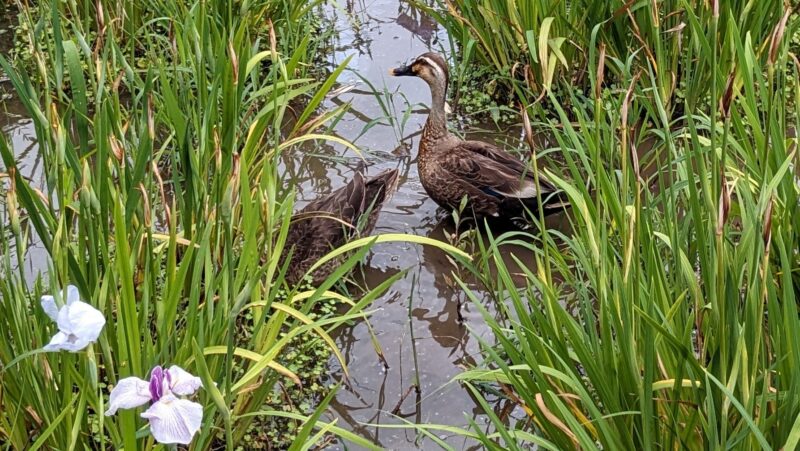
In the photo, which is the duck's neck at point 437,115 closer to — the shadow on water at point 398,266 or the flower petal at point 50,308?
the shadow on water at point 398,266

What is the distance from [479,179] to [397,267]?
0.58 meters

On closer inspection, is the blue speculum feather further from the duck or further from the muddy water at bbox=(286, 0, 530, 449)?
the duck

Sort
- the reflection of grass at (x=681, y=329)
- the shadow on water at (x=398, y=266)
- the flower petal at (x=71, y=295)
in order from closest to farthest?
1. the flower petal at (x=71, y=295)
2. the reflection of grass at (x=681, y=329)
3. the shadow on water at (x=398, y=266)

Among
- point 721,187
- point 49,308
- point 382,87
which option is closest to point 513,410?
point 721,187

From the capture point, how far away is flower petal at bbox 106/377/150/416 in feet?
5.32

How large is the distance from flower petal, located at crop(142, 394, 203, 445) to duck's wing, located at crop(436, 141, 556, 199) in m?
3.01

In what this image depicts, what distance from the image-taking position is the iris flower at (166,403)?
5.15 feet

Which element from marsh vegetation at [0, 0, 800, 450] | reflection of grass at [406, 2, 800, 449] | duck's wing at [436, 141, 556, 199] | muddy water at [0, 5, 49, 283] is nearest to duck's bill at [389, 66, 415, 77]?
marsh vegetation at [0, 0, 800, 450]

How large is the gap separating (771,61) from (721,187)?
11.3 inches

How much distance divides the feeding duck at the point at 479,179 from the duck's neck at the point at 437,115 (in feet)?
0.09

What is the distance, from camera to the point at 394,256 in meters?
4.36

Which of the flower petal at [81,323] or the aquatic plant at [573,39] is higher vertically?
the flower petal at [81,323]

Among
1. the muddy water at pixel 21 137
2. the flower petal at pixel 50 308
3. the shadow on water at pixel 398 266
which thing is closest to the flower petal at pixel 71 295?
the flower petal at pixel 50 308

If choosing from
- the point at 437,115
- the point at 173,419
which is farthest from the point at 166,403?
the point at 437,115
